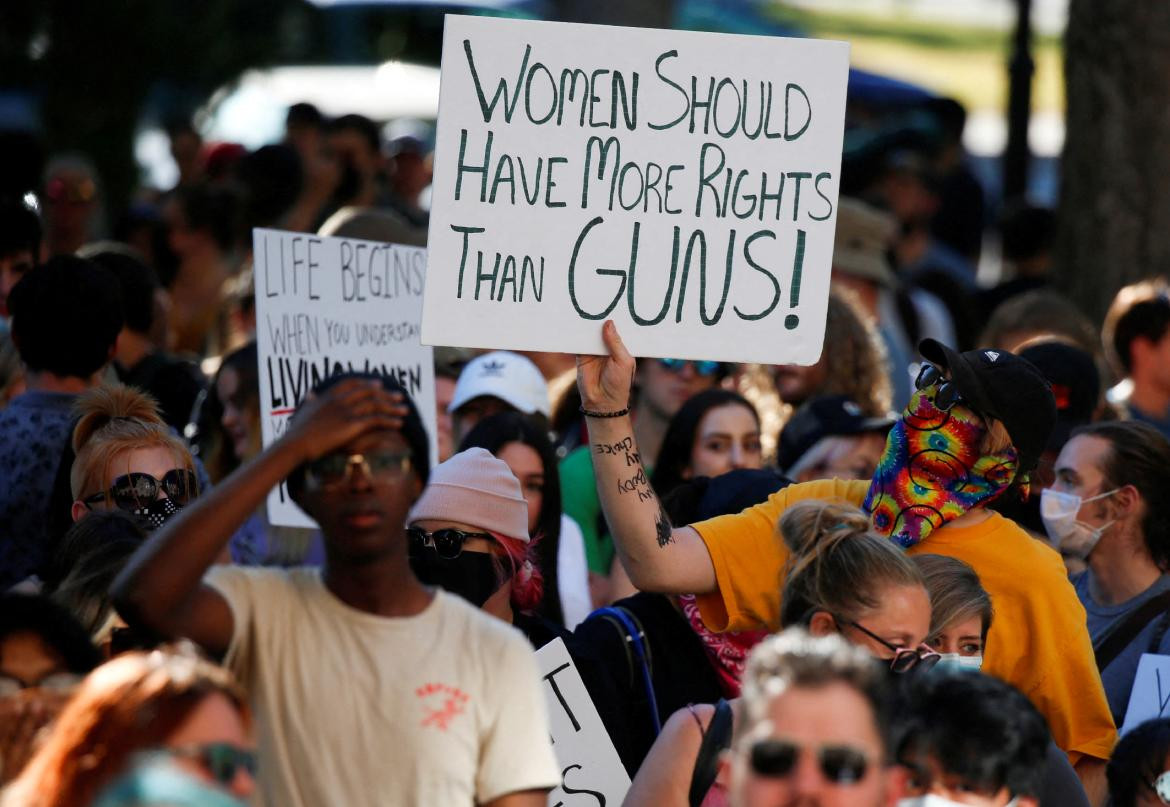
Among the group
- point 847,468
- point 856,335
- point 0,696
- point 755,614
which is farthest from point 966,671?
point 856,335

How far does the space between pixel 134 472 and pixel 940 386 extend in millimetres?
1975

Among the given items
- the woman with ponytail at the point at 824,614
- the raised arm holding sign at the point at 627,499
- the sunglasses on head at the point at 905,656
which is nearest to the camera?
the woman with ponytail at the point at 824,614

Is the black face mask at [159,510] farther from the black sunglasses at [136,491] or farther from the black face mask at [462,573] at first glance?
the black face mask at [462,573]

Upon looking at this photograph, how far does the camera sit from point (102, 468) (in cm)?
482

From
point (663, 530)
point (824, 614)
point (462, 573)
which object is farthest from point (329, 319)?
point (824, 614)

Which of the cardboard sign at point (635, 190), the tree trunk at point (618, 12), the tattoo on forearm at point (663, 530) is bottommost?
the tattoo on forearm at point (663, 530)

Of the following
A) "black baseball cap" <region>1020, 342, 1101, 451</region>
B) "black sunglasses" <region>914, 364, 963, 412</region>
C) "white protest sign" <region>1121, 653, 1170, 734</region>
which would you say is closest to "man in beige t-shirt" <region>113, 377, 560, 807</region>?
"black sunglasses" <region>914, 364, 963, 412</region>

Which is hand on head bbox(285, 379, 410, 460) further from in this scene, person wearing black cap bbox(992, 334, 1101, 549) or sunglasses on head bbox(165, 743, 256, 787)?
person wearing black cap bbox(992, 334, 1101, 549)

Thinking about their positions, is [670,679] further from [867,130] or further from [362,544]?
[867,130]

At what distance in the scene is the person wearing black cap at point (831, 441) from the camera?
6.72 meters

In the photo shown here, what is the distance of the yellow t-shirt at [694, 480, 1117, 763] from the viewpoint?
14.7 ft

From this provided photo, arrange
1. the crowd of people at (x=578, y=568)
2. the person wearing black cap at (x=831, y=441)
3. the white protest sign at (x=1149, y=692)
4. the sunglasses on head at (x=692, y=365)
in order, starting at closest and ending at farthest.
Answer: the crowd of people at (x=578, y=568)
the white protest sign at (x=1149, y=692)
the person wearing black cap at (x=831, y=441)
the sunglasses on head at (x=692, y=365)

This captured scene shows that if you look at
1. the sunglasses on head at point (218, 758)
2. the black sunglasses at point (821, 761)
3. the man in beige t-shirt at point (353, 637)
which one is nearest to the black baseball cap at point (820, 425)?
the man in beige t-shirt at point (353, 637)

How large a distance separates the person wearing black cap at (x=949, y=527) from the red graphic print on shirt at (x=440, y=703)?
1.38 metres
